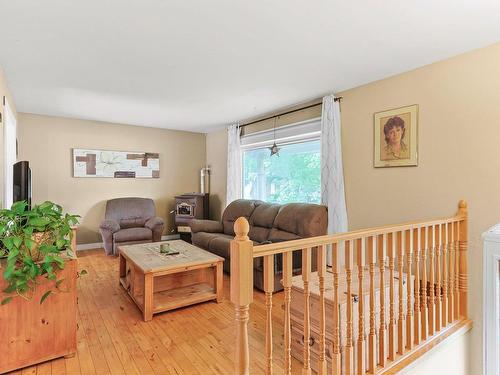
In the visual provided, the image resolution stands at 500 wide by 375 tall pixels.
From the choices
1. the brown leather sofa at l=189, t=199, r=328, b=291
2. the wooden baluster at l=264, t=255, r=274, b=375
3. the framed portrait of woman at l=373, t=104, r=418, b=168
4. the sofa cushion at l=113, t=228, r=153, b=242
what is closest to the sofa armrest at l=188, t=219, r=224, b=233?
the brown leather sofa at l=189, t=199, r=328, b=291

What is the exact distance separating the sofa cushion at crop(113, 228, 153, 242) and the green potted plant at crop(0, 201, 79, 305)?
2726mm

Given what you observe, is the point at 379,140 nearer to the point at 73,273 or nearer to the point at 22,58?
the point at 73,273

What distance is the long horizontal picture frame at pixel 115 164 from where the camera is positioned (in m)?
5.18

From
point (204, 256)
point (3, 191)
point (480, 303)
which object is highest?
→ point (3, 191)

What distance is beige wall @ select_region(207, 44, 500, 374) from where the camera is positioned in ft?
7.97

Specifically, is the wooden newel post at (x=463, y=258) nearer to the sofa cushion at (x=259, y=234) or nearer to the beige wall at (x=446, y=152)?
the beige wall at (x=446, y=152)

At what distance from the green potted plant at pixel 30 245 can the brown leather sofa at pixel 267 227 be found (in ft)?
6.11

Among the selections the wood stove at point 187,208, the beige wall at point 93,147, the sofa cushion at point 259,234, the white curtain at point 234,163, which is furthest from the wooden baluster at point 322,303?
the beige wall at point 93,147

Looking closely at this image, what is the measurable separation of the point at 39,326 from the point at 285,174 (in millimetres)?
3567

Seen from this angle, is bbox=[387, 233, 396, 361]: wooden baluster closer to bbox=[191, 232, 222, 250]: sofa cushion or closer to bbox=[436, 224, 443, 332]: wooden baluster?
bbox=[436, 224, 443, 332]: wooden baluster

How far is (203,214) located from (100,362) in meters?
3.86

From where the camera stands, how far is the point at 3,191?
120 inches

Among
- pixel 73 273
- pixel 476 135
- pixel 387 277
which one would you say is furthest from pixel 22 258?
pixel 476 135

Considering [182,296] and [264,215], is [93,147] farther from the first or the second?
[182,296]
